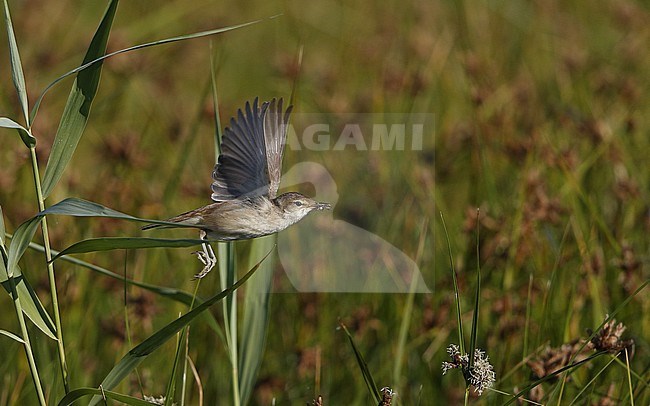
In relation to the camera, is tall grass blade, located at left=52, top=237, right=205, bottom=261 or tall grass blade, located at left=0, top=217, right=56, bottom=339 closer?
tall grass blade, located at left=52, top=237, right=205, bottom=261

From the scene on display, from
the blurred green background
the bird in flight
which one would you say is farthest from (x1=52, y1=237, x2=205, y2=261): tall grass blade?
the blurred green background

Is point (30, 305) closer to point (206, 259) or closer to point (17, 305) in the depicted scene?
point (17, 305)

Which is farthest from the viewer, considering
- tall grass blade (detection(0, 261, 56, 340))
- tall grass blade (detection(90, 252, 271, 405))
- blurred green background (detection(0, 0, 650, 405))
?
blurred green background (detection(0, 0, 650, 405))

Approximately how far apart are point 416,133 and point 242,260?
732 millimetres

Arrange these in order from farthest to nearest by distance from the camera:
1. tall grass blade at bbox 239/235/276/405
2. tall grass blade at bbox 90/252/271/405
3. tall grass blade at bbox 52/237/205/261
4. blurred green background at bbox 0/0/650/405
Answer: blurred green background at bbox 0/0/650/405, tall grass blade at bbox 239/235/276/405, tall grass blade at bbox 90/252/271/405, tall grass blade at bbox 52/237/205/261

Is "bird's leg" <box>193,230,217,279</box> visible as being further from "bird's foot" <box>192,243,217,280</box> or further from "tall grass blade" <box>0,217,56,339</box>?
"tall grass blade" <box>0,217,56,339</box>

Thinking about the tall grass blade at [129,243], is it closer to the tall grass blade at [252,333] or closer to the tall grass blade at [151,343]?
the tall grass blade at [151,343]

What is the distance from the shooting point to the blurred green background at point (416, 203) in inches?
79.4

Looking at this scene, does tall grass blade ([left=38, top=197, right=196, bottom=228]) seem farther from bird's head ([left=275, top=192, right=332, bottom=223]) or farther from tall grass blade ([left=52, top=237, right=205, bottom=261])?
bird's head ([left=275, top=192, right=332, bottom=223])

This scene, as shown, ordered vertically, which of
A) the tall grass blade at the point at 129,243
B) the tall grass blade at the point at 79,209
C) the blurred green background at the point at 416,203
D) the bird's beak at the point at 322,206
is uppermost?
the tall grass blade at the point at 79,209

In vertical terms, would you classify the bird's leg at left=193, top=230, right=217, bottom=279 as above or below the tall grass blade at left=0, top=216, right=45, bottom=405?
above

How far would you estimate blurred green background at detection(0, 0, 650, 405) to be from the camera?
2.02 meters

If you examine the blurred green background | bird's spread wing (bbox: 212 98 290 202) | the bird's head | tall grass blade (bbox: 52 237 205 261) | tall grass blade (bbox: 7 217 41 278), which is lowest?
the blurred green background

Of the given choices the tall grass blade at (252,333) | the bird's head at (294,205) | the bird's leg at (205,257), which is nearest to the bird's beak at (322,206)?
the bird's head at (294,205)
